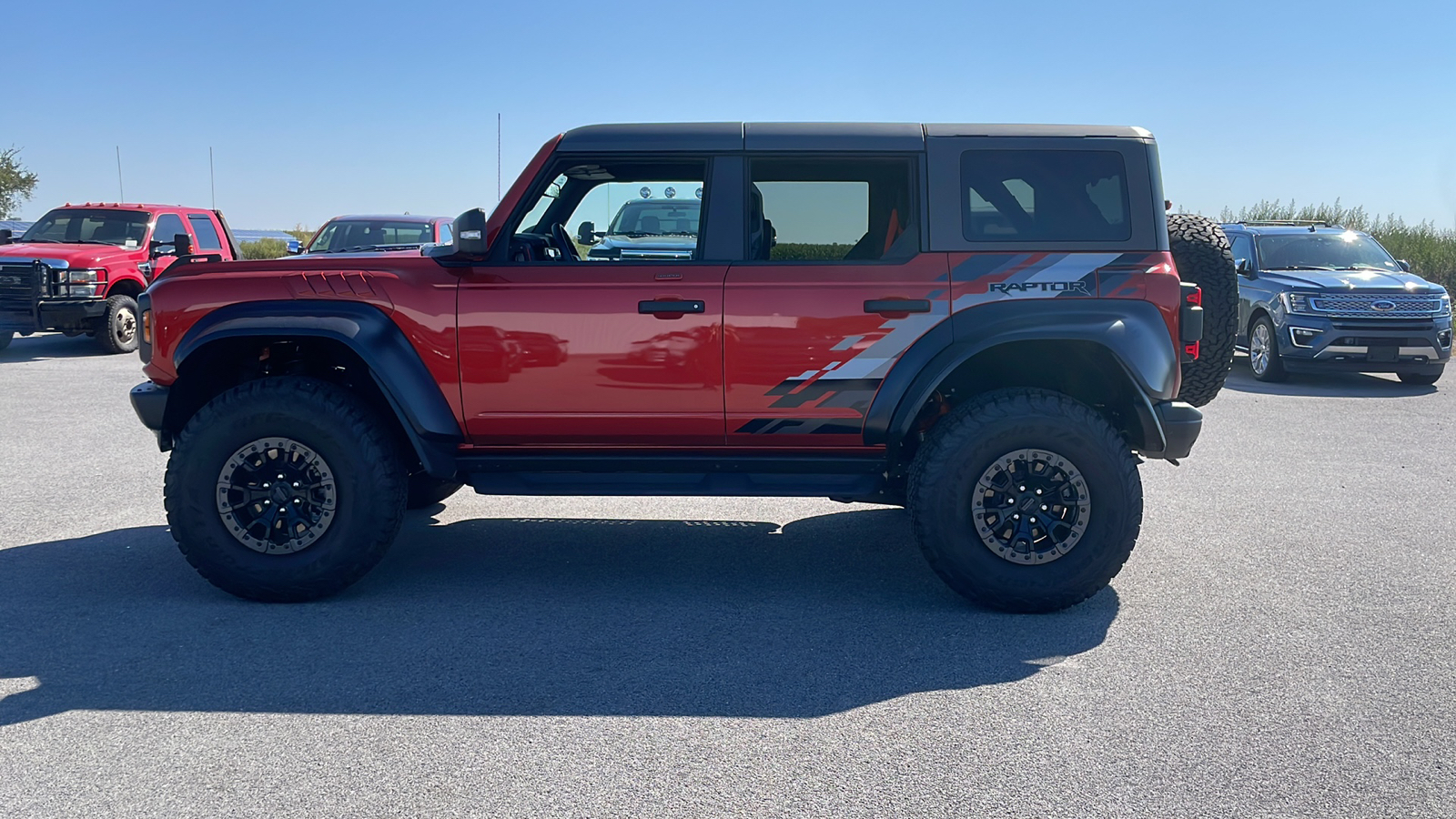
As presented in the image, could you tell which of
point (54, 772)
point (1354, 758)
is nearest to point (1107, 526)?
point (1354, 758)

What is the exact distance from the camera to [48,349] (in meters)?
17.1

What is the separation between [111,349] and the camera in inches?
637

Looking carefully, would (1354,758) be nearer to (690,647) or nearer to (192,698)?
(690,647)

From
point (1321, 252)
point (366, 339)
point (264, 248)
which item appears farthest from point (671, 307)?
point (264, 248)

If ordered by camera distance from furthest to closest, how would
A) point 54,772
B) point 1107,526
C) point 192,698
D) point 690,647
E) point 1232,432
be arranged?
point 1232,432, point 1107,526, point 690,647, point 192,698, point 54,772

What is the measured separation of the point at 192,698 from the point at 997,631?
3047mm

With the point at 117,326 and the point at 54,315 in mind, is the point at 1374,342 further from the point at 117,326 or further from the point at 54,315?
the point at 54,315

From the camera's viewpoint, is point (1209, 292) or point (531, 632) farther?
point (1209, 292)

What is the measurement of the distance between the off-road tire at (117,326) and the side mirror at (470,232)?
12.1m

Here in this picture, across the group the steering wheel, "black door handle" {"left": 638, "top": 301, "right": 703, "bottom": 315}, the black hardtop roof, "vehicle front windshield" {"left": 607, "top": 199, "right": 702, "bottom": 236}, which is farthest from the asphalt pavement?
the black hardtop roof

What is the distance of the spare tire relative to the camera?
5.77 m

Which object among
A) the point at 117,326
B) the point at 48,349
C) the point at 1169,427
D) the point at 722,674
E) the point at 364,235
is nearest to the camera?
the point at 722,674

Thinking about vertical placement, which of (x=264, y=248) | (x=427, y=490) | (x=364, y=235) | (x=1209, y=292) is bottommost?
(x=427, y=490)

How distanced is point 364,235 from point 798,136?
36.4 feet
